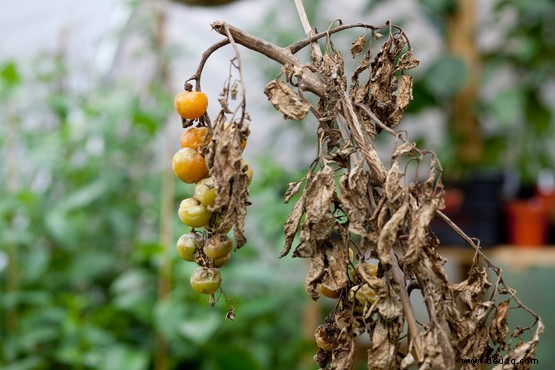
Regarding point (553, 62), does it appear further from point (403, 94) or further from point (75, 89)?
point (403, 94)

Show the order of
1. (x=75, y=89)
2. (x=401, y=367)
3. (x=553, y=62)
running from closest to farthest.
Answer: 1. (x=401, y=367)
2. (x=553, y=62)
3. (x=75, y=89)

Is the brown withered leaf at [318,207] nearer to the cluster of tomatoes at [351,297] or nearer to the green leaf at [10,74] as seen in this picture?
the cluster of tomatoes at [351,297]

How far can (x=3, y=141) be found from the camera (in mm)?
2230

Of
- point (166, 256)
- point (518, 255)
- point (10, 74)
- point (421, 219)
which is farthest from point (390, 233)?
point (518, 255)

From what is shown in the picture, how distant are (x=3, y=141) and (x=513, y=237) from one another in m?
1.56

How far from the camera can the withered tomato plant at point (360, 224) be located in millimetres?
379

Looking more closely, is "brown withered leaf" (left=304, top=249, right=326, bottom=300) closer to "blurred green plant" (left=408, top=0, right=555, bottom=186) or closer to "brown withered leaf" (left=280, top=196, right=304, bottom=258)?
"brown withered leaf" (left=280, top=196, right=304, bottom=258)

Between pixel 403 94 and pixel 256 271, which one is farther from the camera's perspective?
pixel 256 271

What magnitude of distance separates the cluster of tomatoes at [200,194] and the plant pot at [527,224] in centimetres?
200

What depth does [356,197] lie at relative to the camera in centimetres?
39

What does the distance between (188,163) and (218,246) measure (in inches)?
1.9

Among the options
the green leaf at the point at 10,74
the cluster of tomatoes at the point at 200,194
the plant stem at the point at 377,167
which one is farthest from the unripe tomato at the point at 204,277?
the green leaf at the point at 10,74

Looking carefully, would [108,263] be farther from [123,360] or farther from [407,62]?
[407,62]

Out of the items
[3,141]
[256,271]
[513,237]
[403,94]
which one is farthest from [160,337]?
[403,94]
